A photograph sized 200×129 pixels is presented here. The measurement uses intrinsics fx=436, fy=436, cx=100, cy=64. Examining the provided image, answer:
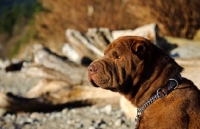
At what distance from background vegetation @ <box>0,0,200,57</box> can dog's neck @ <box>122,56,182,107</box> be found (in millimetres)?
7305

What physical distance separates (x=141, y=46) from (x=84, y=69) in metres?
4.43

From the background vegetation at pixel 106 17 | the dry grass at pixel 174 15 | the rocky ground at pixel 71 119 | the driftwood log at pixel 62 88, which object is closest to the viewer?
the rocky ground at pixel 71 119

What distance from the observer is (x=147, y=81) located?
4.39m

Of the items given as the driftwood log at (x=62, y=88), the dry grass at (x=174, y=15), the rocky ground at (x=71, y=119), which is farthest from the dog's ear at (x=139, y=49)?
the dry grass at (x=174, y=15)

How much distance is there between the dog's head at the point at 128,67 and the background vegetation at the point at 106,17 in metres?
7.34

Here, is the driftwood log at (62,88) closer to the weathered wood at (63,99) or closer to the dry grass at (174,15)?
the weathered wood at (63,99)

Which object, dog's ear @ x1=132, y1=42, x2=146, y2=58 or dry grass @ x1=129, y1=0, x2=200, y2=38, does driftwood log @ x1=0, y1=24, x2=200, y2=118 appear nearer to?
dry grass @ x1=129, y1=0, x2=200, y2=38

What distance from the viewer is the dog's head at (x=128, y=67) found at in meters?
4.33

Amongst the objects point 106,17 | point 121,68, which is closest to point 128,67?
point 121,68

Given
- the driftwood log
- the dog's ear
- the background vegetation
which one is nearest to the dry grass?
the background vegetation

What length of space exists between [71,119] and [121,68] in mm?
3672

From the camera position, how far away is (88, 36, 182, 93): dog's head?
4.33 m

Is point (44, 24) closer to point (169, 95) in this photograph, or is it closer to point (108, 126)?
point (108, 126)

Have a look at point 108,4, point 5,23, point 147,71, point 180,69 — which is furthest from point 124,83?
point 5,23
